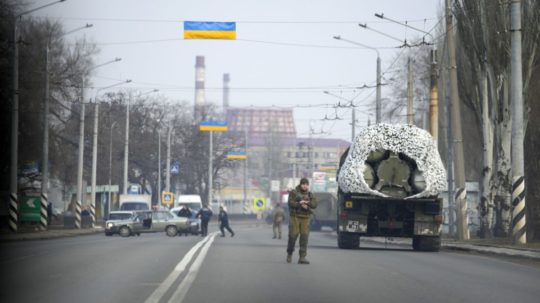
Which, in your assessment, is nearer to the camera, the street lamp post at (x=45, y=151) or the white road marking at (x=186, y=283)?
the white road marking at (x=186, y=283)

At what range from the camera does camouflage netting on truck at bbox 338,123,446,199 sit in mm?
30047

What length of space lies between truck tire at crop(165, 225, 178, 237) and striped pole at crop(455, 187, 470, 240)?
62.8 ft

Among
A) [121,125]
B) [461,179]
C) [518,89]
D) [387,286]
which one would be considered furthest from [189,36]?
[121,125]

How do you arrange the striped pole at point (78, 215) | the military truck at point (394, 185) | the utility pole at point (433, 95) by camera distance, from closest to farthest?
the military truck at point (394, 185) < the utility pole at point (433, 95) < the striped pole at point (78, 215)

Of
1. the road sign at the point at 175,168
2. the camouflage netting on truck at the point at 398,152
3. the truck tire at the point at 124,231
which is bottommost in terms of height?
the truck tire at the point at 124,231

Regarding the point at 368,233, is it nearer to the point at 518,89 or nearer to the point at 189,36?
the point at 518,89

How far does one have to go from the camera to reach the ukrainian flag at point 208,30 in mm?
41969

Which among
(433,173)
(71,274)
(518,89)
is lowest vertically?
(71,274)

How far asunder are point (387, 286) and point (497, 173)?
27780 mm

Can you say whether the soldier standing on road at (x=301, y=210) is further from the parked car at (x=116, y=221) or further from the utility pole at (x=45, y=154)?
the parked car at (x=116, y=221)

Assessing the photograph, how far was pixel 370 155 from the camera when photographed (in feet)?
100

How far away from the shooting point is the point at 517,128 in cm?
3234

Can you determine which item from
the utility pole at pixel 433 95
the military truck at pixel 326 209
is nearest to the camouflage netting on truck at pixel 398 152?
the utility pole at pixel 433 95

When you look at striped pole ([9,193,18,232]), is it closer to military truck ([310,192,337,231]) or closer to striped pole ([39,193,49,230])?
striped pole ([39,193,49,230])
